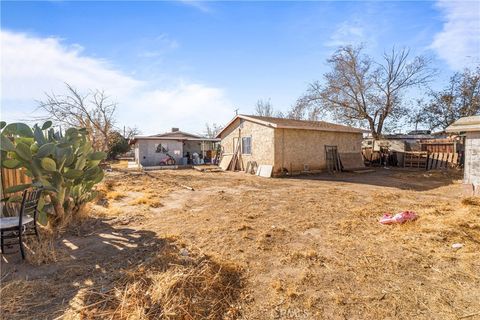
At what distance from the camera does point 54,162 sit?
13.9 ft

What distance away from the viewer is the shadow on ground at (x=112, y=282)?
2350 mm

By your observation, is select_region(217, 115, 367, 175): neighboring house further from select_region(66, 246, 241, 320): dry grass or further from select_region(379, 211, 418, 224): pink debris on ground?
select_region(66, 246, 241, 320): dry grass

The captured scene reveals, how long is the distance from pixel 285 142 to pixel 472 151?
8.24 metres

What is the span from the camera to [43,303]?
2.49m

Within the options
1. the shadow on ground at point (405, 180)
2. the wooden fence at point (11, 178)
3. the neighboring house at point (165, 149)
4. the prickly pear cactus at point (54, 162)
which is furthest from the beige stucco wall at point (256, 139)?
the wooden fence at point (11, 178)

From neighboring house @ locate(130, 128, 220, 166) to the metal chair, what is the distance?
708 inches

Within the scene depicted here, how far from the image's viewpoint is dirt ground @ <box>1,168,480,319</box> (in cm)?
241

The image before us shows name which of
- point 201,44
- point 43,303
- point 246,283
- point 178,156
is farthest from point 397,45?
point 43,303

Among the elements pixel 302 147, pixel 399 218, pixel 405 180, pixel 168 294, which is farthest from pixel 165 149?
pixel 168 294

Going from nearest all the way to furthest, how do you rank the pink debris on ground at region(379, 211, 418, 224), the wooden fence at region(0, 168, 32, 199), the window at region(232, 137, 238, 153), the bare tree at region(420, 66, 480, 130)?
1. the wooden fence at region(0, 168, 32, 199)
2. the pink debris on ground at region(379, 211, 418, 224)
3. the window at region(232, 137, 238, 153)
4. the bare tree at region(420, 66, 480, 130)

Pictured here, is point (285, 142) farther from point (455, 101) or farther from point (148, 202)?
point (455, 101)

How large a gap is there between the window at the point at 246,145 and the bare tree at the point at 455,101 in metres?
19.4

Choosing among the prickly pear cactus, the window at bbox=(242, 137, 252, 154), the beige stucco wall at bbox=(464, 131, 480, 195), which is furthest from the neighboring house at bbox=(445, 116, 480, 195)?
the window at bbox=(242, 137, 252, 154)

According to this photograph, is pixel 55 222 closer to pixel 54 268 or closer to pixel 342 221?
pixel 54 268
